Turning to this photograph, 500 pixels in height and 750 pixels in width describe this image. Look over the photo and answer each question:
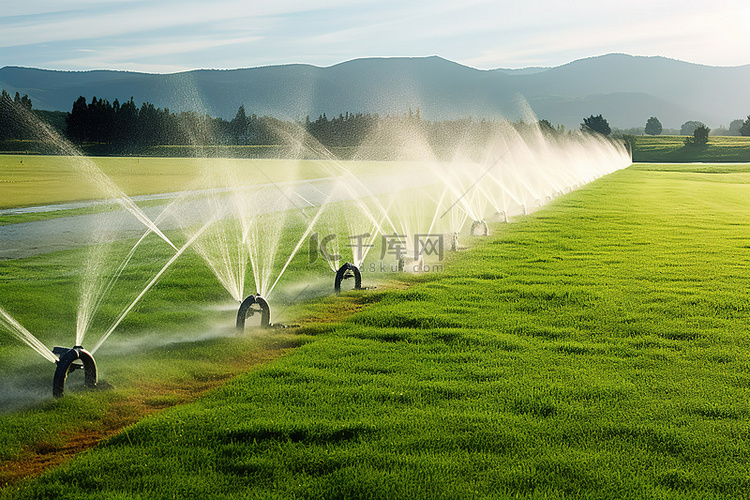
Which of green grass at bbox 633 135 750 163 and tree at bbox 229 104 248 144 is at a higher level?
tree at bbox 229 104 248 144

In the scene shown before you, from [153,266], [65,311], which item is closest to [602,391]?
[65,311]

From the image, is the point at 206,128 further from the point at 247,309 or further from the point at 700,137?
the point at 247,309

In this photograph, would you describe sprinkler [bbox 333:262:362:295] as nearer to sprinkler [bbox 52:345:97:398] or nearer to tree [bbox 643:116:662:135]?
sprinkler [bbox 52:345:97:398]

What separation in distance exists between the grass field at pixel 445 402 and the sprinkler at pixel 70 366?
0.53ft

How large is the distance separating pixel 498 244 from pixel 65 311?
953 cm

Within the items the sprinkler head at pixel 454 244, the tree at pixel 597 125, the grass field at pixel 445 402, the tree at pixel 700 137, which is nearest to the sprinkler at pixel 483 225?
the sprinkler head at pixel 454 244

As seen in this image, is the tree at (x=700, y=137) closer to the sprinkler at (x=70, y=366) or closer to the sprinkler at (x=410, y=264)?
the sprinkler at (x=410, y=264)

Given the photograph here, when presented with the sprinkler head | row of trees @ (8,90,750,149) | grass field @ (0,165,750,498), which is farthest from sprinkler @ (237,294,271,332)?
row of trees @ (8,90,750,149)

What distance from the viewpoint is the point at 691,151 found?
8506 centimetres

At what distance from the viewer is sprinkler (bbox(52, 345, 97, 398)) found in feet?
17.6

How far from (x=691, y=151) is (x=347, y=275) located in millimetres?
88780

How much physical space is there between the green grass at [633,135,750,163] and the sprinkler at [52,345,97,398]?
86481mm

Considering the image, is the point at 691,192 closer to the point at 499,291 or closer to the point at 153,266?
the point at 499,291

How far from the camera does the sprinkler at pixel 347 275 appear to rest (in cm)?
972
